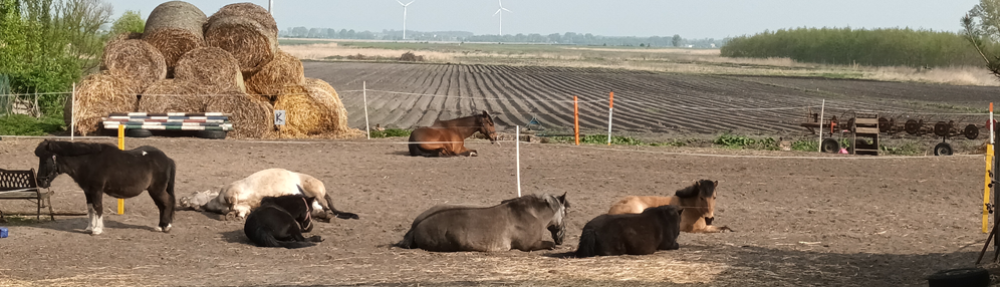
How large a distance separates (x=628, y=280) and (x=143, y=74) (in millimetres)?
15376

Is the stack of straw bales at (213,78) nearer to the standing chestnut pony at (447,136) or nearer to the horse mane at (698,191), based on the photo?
the standing chestnut pony at (447,136)

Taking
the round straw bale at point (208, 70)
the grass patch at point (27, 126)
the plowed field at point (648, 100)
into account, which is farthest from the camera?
the plowed field at point (648, 100)

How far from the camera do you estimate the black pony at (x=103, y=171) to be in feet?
28.9

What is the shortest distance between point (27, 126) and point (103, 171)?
12.2m

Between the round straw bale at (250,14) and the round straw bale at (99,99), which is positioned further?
the round straw bale at (250,14)

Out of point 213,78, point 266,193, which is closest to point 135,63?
point 213,78

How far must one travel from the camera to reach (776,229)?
31.4 feet

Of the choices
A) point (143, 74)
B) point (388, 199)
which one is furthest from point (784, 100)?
point (388, 199)

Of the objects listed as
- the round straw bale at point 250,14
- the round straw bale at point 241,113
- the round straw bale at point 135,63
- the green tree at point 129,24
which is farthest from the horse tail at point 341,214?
the green tree at point 129,24

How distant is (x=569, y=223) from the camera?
10.0 meters

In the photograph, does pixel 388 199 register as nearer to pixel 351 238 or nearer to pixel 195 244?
pixel 351 238

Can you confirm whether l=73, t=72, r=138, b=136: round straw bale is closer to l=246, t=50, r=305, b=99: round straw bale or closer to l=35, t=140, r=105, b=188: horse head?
l=246, t=50, r=305, b=99: round straw bale

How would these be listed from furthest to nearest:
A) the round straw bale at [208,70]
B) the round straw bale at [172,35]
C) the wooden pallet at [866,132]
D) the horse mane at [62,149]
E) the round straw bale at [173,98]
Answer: the round straw bale at [172,35], the round straw bale at [208,70], the round straw bale at [173,98], the wooden pallet at [866,132], the horse mane at [62,149]

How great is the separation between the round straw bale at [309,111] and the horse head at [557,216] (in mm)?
12580
